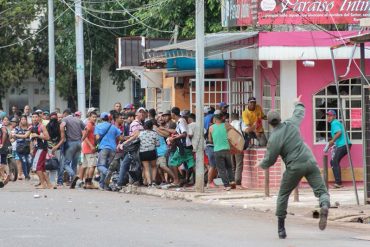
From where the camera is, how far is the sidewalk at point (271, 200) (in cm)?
1670

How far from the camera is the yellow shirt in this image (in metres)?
23.4

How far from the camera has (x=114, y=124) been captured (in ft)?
84.0

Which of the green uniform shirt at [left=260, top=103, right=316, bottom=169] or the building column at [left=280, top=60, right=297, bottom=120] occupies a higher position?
the building column at [left=280, top=60, right=297, bottom=120]

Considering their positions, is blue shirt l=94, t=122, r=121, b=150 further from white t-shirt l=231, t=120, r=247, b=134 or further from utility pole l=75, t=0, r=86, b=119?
utility pole l=75, t=0, r=86, b=119

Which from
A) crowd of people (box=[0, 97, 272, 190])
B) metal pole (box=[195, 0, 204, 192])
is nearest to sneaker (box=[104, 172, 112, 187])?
crowd of people (box=[0, 97, 272, 190])

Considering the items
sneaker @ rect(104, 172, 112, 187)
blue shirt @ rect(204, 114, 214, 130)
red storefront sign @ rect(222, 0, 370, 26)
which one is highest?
red storefront sign @ rect(222, 0, 370, 26)

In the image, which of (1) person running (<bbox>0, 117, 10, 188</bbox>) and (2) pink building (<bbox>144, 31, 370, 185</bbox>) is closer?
(2) pink building (<bbox>144, 31, 370, 185</bbox>)

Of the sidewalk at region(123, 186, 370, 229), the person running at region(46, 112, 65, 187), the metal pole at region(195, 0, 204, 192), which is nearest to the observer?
the sidewalk at region(123, 186, 370, 229)

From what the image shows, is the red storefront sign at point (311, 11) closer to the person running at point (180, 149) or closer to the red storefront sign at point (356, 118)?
the red storefront sign at point (356, 118)

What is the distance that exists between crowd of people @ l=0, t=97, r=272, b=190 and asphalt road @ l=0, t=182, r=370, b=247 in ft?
8.86

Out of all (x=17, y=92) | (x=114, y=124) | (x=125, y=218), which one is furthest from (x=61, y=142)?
(x=17, y=92)

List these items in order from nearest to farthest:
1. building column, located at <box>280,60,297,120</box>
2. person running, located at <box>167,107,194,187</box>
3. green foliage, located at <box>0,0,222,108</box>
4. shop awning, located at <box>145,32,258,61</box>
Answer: shop awning, located at <box>145,32,258,61</box> → building column, located at <box>280,60,297,120</box> → person running, located at <box>167,107,194,187</box> → green foliage, located at <box>0,0,222,108</box>

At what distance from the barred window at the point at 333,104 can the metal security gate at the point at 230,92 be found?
229 cm

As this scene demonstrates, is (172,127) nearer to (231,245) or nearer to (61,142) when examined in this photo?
(61,142)
